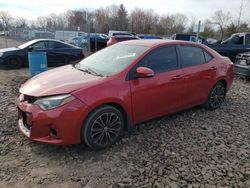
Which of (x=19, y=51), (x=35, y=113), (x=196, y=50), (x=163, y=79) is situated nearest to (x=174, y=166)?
(x=163, y=79)

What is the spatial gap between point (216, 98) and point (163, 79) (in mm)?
1913

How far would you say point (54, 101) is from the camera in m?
3.04

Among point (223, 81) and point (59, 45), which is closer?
point (223, 81)

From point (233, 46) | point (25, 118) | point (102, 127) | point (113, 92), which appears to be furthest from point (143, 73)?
point (233, 46)

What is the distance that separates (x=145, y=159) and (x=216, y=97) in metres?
2.76

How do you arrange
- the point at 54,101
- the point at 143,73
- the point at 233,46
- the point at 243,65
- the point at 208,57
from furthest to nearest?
the point at 233,46 < the point at 243,65 < the point at 208,57 < the point at 143,73 < the point at 54,101

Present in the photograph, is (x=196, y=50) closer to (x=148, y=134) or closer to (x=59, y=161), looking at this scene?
(x=148, y=134)

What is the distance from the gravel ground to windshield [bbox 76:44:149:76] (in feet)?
3.74

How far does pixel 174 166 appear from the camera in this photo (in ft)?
10.2

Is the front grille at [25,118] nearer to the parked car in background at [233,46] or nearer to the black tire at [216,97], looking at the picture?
the black tire at [216,97]

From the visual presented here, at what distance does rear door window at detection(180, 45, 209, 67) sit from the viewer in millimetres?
4391

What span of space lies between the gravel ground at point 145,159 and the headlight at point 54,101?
73cm

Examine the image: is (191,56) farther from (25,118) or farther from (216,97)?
(25,118)

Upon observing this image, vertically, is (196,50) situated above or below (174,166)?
above
